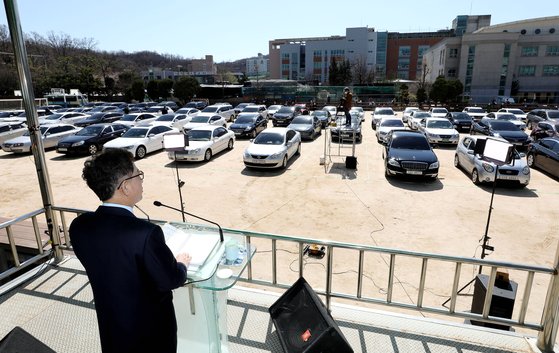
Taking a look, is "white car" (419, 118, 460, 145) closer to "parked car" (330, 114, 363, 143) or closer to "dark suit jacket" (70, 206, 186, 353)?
"parked car" (330, 114, 363, 143)

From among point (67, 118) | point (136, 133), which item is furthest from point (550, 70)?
point (67, 118)

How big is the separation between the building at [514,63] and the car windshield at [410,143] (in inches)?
2171

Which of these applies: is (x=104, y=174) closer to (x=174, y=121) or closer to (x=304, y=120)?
(x=304, y=120)

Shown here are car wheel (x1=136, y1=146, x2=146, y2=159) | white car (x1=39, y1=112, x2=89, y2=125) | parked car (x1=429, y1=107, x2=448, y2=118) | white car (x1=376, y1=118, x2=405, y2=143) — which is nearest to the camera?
car wheel (x1=136, y1=146, x2=146, y2=159)

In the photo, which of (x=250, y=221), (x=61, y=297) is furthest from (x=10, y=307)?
(x=250, y=221)

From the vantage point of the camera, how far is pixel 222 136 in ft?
56.1

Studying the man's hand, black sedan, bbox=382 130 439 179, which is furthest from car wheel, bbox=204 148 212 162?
the man's hand

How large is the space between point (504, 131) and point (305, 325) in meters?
19.2

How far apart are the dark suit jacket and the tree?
44.7 metres

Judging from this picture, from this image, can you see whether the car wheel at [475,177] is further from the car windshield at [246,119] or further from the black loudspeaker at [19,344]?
the car windshield at [246,119]

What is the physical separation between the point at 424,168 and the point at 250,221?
21.3ft

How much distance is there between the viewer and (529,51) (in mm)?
61125

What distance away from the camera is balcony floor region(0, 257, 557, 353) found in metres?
3.47

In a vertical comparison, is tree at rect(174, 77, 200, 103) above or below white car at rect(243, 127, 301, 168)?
above
